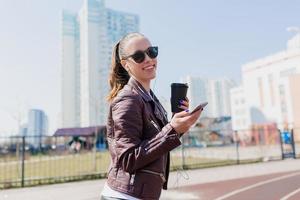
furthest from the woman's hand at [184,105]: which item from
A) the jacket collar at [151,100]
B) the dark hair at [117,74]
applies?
the dark hair at [117,74]

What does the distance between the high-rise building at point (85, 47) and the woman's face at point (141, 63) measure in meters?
84.8

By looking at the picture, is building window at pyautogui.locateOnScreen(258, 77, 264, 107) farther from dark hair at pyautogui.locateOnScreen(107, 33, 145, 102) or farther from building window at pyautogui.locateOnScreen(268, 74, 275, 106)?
dark hair at pyautogui.locateOnScreen(107, 33, 145, 102)

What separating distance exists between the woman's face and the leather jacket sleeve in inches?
7.2

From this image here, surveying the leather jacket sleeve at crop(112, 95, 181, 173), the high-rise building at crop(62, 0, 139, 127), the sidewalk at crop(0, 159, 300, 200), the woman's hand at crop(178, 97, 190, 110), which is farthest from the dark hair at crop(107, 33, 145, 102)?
the high-rise building at crop(62, 0, 139, 127)

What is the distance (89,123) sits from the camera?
7488 cm

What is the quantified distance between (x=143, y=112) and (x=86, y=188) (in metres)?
8.92

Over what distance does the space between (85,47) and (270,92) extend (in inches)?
2130

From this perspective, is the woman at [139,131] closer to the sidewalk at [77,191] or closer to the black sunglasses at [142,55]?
the black sunglasses at [142,55]

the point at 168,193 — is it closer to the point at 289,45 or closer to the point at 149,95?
the point at 149,95

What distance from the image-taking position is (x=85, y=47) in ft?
328

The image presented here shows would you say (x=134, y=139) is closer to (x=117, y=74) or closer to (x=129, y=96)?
(x=129, y=96)

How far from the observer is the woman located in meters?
1.44

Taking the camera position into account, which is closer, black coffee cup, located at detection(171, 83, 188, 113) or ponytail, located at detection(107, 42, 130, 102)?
black coffee cup, located at detection(171, 83, 188, 113)

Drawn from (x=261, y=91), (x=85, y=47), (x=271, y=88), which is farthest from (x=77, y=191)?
(x=85, y=47)
